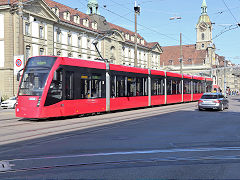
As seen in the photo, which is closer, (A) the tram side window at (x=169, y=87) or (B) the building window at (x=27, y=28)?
(A) the tram side window at (x=169, y=87)

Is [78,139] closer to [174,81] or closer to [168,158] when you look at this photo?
[168,158]

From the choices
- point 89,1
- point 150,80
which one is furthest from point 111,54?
point 150,80

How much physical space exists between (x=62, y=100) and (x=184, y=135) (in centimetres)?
660

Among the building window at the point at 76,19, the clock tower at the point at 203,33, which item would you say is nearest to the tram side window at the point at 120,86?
the building window at the point at 76,19

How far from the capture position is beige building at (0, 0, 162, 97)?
3625cm

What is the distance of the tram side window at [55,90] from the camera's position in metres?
13.9

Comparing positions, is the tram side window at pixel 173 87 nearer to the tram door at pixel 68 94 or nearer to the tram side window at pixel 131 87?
the tram side window at pixel 131 87

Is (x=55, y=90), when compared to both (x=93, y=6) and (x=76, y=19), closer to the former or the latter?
(x=76, y=19)

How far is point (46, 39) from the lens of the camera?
40.9 metres

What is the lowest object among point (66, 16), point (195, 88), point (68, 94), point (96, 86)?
point (68, 94)

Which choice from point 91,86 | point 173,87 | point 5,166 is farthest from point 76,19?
point 5,166

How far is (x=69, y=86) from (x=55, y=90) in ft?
3.21

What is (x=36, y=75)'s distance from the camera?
46.3ft

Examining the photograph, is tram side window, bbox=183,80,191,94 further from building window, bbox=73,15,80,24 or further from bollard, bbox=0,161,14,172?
bollard, bbox=0,161,14,172
